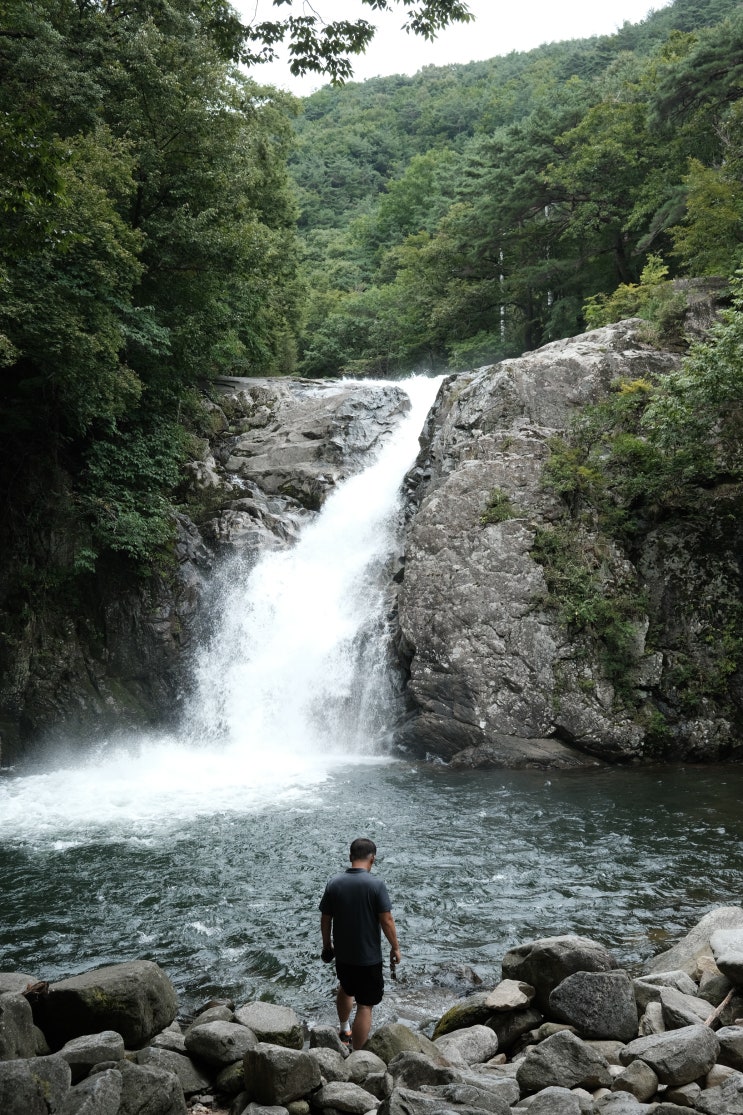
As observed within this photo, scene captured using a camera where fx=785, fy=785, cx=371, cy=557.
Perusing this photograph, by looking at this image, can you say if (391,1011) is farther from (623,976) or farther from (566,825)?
(566,825)

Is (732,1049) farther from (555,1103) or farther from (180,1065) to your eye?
(180,1065)

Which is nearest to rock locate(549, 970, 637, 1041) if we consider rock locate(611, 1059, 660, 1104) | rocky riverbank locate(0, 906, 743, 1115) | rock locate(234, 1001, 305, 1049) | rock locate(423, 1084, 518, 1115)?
rocky riverbank locate(0, 906, 743, 1115)

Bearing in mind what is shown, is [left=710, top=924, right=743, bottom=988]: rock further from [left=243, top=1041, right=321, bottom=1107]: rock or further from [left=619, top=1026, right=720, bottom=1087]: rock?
[left=243, top=1041, right=321, bottom=1107]: rock

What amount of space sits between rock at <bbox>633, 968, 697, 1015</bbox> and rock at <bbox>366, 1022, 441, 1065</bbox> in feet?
5.14

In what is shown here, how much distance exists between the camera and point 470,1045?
5.51 m

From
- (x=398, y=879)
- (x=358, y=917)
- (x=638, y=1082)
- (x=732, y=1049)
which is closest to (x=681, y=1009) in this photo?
(x=732, y=1049)

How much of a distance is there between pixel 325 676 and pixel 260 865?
7361mm

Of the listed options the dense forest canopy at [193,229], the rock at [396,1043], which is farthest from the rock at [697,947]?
the dense forest canopy at [193,229]

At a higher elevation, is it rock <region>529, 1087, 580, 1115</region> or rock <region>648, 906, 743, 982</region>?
rock <region>529, 1087, 580, 1115</region>

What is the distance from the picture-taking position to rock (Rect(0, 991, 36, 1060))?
15.5 feet

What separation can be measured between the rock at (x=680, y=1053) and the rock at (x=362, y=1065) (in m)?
1.58

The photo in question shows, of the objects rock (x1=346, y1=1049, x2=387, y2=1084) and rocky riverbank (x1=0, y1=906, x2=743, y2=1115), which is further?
rock (x1=346, y1=1049, x2=387, y2=1084)

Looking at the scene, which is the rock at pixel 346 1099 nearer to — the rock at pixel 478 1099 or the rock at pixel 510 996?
the rock at pixel 478 1099

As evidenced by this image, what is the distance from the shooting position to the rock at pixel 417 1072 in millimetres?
4633
